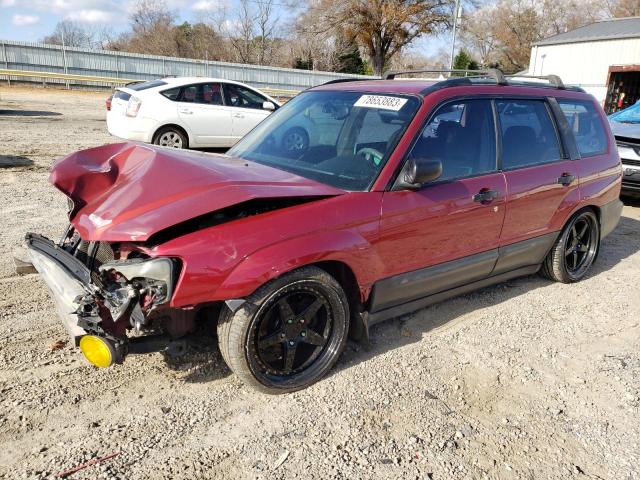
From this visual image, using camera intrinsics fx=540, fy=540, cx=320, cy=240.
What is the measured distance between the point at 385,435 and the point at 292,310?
84 cm

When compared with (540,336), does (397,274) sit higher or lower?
higher

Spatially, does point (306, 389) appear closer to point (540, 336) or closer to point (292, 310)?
point (292, 310)

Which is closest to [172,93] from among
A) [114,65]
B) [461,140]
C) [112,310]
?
[461,140]

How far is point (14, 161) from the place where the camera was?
923 cm

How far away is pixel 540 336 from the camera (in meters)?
4.10

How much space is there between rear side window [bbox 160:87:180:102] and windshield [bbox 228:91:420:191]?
7.03 metres

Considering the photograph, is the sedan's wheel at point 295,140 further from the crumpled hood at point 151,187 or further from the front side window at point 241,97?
the front side window at point 241,97

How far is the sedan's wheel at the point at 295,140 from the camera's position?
3819mm

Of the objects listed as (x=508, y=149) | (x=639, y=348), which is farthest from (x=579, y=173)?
(x=639, y=348)

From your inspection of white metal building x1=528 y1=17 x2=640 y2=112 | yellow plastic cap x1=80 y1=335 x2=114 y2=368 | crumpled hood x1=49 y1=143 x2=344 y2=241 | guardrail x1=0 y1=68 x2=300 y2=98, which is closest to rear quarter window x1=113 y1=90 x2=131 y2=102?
crumpled hood x1=49 y1=143 x2=344 y2=241

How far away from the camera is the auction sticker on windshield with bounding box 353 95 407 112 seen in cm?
367

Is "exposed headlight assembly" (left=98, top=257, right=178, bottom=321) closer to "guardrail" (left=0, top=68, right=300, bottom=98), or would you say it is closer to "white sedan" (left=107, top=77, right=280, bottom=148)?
"white sedan" (left=107, top=77, right=280, bottom=148)

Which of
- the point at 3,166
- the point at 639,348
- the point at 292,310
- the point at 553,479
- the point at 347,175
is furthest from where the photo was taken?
the point at 3,166

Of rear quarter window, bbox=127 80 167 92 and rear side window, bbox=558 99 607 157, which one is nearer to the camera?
rear side window, bbox=558 99 607 157
